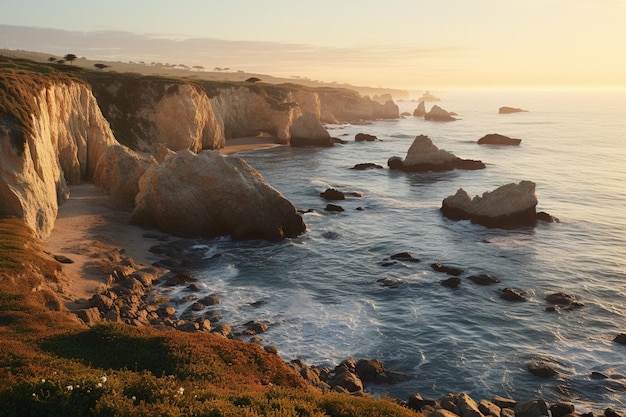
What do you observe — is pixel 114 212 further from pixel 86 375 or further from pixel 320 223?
pixel 86 375

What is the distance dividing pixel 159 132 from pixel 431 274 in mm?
55295

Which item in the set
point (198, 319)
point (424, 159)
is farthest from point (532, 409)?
point (424, 159)

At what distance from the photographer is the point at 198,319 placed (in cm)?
2869

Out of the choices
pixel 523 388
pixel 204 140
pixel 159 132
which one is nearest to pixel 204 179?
pixel 523 388

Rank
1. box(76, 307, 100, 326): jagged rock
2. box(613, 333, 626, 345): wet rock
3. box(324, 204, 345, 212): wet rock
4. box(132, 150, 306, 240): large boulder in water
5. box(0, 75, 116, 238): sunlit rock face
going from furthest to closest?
box(324, 204, 345, 212): wet rock < box(132, 150, 306, 240): large boulder in water < box(0, 75, 116, 238): sunlit rock face < box(613, 333, 626, 345): wet rock < box(76, 307, 100, 326): jagged rock

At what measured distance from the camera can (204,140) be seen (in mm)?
89938

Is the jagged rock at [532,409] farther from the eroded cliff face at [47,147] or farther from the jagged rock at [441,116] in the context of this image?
the jagged rock at [441,116]

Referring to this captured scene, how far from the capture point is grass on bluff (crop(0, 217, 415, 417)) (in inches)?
519

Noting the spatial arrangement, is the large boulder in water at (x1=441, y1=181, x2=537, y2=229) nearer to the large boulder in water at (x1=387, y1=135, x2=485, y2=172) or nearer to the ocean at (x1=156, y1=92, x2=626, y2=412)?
the ocean at (x1=156, y1=92, x2=626, y2=412)

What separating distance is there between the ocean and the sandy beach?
5108 mm

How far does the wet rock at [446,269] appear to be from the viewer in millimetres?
36734

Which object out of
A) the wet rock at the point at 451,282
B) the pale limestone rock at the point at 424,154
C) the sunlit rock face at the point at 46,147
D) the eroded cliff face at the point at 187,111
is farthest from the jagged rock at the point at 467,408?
the pale limestone rock at the point at 424,154

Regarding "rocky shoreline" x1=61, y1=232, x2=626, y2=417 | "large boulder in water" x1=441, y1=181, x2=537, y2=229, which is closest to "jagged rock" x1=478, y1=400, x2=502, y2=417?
"rocky shoreline" x1=61, y1=232, x2=626, y2=417

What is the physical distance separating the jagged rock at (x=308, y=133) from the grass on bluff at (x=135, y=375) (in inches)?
3352
